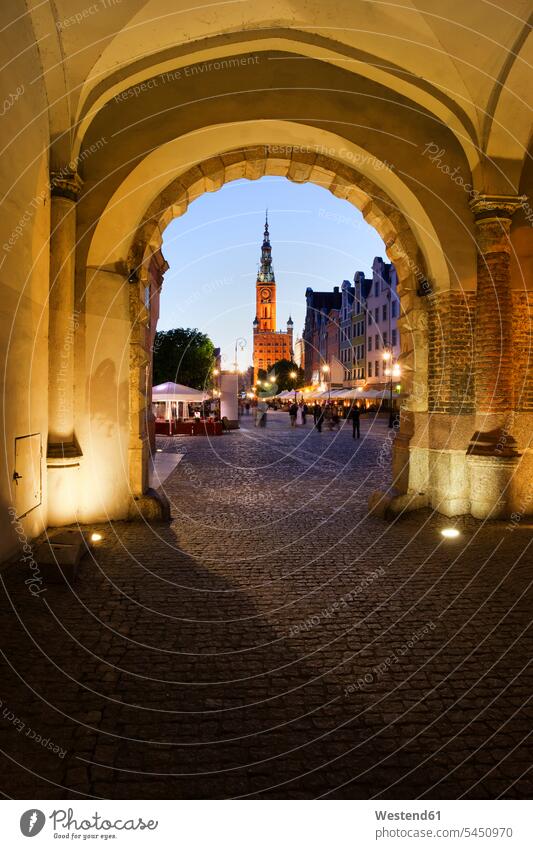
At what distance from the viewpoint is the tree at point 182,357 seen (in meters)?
47.6

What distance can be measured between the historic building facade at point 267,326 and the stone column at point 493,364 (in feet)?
545

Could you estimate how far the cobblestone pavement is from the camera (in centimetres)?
268

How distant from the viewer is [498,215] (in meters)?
8.06

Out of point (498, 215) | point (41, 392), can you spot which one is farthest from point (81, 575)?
point (498, 215)

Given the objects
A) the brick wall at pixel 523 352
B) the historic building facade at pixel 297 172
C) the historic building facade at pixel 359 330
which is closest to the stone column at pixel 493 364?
the historic building facade at pixel 297 172

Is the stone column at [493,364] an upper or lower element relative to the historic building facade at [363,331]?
lower

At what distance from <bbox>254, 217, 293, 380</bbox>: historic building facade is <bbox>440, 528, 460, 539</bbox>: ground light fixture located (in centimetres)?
16693

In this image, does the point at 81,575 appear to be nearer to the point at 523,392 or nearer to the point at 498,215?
the point at 523,392

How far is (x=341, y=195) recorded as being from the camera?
9383mm

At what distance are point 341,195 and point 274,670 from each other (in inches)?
323

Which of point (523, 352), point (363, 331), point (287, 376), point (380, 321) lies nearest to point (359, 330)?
point (363, 331)

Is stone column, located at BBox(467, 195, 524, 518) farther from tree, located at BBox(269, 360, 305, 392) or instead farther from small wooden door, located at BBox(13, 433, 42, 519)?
tree, located at BBox(269, 360, 305, 392)

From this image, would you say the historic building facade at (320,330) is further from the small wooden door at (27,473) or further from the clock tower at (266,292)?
the clock tower at (266,292)
